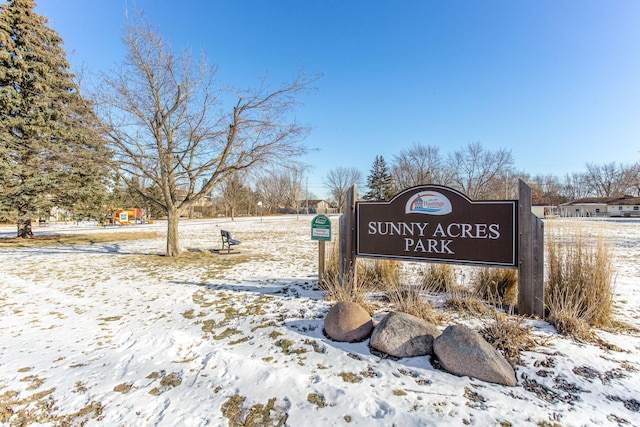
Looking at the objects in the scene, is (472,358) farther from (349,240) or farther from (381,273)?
(381,273)

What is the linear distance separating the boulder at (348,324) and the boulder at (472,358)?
2.71 feet

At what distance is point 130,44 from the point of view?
747 centimetres

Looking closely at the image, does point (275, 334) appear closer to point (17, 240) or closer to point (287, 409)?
point (287, 409)

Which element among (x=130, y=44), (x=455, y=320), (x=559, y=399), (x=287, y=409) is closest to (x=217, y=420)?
(x=287, y=409)

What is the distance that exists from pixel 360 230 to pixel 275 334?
85.9 inches

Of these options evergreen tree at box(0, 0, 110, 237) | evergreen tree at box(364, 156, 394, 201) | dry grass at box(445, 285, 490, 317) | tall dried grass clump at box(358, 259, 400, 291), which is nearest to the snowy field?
dry grass at box(445, 285, 490, 317)

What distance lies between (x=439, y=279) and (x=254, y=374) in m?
3.52

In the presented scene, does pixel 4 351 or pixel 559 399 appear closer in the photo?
pixel 559 399

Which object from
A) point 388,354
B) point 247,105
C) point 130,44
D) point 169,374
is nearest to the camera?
point 169,374

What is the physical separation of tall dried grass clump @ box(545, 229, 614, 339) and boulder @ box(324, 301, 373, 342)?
7.28 ft

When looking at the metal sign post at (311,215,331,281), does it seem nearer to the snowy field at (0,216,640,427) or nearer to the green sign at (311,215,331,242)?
the green sign at (311,215,331,242)

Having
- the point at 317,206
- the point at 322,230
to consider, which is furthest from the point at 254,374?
the point at 317,206

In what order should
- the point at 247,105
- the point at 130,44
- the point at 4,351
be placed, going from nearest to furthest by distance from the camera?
the point at 4,351 < the point at 130,44 < the point at 247,105

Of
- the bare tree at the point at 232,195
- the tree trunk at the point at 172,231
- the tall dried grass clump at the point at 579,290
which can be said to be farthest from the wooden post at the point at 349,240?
the bare tree at the point at 232,195
